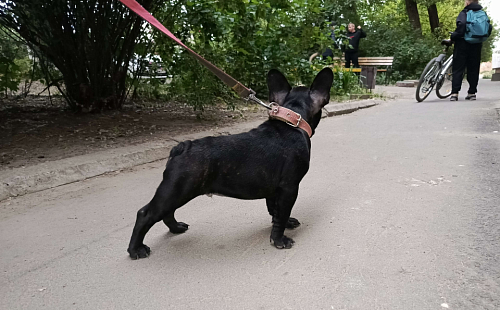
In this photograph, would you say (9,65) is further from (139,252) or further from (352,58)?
(352,58)

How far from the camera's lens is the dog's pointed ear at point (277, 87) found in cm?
284

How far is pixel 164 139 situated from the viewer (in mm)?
5547

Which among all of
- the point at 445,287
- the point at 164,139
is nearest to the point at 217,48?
the point at 164,139

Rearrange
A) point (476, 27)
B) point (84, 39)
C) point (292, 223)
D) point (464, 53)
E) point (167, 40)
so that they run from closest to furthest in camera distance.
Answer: point (292, 223) → point (84, 39) → point (167, 40) → point (476, 27) → point (464, 53)

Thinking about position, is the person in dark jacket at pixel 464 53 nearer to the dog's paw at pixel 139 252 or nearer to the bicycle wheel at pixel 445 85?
the bicycle wheel at pixel 445 85

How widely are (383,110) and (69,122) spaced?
258 inches

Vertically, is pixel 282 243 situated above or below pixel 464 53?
below

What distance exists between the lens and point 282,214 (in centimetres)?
261

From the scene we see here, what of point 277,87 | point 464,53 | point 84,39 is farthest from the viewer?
point 464,53

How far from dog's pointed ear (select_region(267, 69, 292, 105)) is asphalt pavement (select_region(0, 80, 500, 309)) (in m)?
0.92

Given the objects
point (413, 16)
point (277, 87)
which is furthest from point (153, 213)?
point (413, 16)

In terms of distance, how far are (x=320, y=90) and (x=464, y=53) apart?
347 inches

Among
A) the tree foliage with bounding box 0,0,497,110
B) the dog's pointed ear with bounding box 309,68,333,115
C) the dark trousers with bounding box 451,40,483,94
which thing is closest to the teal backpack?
the dark trousers with bounding box 451,40,483,94

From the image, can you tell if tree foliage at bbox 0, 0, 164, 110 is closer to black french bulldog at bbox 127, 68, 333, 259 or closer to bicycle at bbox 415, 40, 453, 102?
black french bulldog at bbox 127, 68, 333, 259
